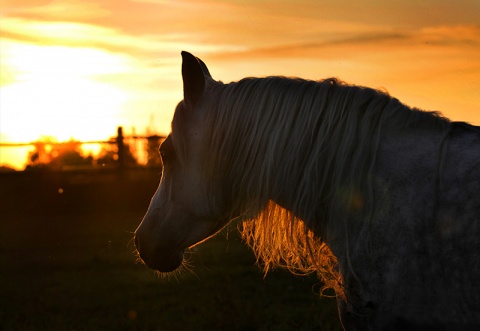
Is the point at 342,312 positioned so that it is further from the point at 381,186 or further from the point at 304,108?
the point at 304,108

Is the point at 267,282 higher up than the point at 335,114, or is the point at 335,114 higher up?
the point at 335,114

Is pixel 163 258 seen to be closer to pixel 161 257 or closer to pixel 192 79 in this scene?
pixel 161 257

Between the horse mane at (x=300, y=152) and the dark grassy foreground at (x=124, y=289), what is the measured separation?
101 cm

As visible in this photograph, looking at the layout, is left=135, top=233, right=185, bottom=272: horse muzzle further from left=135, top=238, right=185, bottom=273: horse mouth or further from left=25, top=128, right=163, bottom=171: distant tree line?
left=25, top=128, right=163, bottom=171: distant tree line

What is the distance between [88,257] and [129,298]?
98.4 inches

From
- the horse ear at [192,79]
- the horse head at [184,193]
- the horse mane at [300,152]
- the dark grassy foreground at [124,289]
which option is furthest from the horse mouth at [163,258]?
the dark grassy foreground at [124,289]

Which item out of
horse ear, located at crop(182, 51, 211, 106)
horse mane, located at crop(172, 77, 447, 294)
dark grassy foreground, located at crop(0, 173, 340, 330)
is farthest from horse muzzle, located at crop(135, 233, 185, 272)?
dark grassy foreground, located at crop(0, 173, 340, 330)

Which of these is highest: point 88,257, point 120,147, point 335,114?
point 335,114

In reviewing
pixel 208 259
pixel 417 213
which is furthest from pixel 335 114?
pixel 208 259

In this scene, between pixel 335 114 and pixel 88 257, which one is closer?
pixel 335 114

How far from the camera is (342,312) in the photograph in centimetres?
277

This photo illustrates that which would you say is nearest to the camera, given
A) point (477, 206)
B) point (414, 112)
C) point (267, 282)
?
point (477, 206)

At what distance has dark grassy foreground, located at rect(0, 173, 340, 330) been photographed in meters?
6.25

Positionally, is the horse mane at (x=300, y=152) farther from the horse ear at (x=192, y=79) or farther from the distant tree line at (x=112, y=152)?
the distant tree line at (x=112, y=152)
